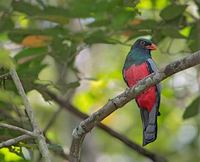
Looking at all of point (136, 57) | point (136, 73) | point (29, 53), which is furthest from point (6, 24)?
point (136, 73)

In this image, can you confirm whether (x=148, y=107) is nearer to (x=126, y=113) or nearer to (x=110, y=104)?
(x=110, y=104)

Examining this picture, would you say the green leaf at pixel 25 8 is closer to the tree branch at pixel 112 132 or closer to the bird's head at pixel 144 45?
the tree branch at pixel 112 132

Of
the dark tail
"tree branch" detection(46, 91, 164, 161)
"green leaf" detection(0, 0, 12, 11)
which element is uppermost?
"green leaf" detection(0, 0, 12, 11)

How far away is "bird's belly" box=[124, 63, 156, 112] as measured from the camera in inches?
105

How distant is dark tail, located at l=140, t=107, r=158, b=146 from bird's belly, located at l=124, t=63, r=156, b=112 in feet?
0.09

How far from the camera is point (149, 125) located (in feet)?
8.31

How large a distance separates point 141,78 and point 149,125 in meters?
0.24

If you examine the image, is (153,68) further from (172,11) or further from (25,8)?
(25,8)

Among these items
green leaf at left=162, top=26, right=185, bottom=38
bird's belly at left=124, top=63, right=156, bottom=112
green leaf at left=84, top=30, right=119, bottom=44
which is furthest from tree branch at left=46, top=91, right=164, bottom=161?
bird's belly at left=124, top=63, right=156, bottom=112

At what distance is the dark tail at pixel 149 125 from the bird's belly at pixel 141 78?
27 millimetres

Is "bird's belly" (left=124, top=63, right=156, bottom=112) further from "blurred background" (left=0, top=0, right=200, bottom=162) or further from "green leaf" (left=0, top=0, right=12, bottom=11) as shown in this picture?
"green leaf" (left=0, top=0, right=12, bottom=11)

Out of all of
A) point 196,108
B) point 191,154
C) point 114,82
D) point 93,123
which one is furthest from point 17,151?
point 191,154

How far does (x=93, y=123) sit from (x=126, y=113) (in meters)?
5.27

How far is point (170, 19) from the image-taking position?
3992mm
